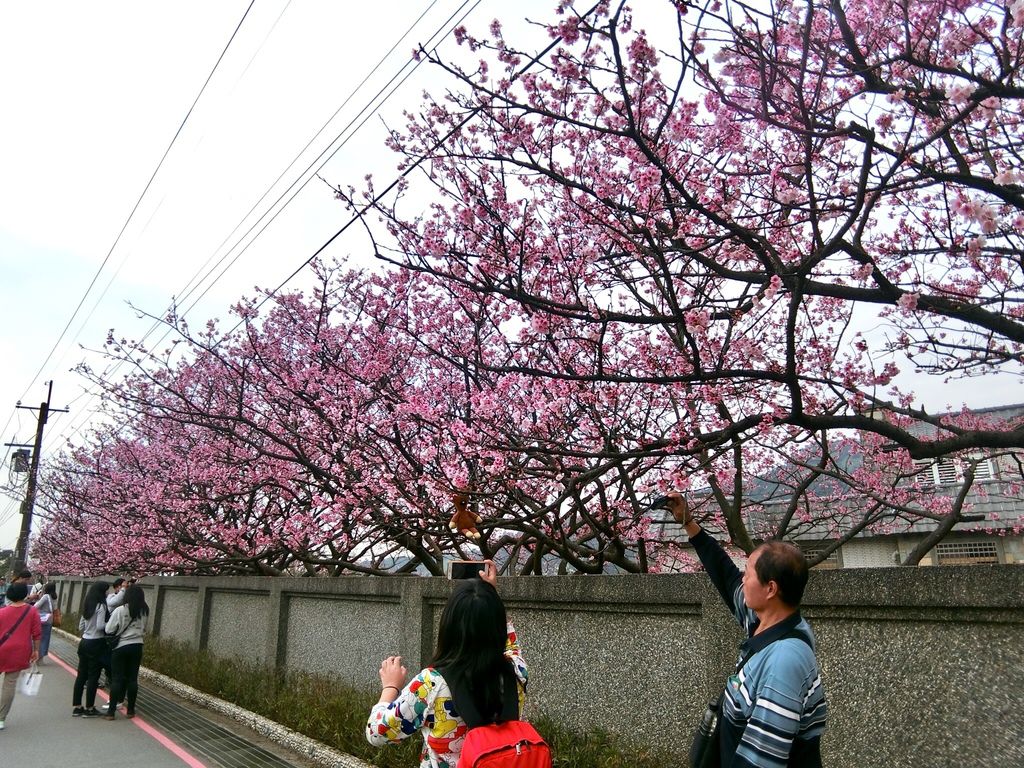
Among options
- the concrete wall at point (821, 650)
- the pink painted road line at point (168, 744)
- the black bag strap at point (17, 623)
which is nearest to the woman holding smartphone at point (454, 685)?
the concrete wall at point (821, 650)

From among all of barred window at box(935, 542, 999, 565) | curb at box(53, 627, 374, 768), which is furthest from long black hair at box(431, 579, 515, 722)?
barred window at box(935, 542, 999, 565)

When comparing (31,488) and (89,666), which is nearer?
(89,666)

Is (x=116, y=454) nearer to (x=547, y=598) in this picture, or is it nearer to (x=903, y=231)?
(x=547, y=598)

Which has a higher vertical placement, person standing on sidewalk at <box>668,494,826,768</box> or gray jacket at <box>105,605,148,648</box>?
person standing on sidewalk at <box>668,494,826,768</box>

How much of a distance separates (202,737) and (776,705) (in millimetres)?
8297

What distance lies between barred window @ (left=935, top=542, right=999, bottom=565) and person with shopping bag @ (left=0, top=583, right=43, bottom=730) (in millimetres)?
14724

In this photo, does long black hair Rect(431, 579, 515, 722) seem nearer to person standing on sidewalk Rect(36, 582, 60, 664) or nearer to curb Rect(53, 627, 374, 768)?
curb Rect(53, 627, 374, 768)

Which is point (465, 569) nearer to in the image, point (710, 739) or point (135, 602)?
point (710, 739)

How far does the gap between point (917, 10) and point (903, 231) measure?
2.41m

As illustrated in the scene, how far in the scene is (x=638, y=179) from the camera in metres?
5.29

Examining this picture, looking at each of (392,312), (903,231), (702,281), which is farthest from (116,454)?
(903,231)

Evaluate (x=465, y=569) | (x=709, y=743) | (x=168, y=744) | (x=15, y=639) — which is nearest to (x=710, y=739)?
(x=709, y=743)

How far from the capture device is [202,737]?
845 cm

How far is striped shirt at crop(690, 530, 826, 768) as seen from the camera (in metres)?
2.13
